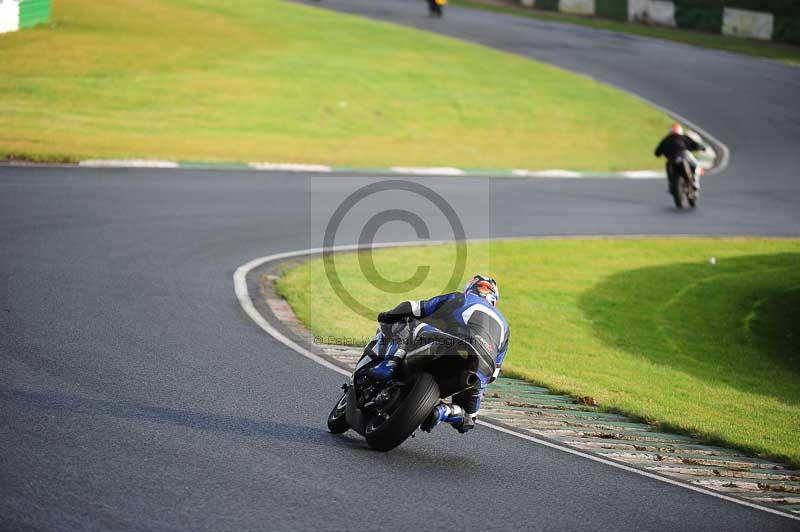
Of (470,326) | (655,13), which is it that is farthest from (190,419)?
(655,13)

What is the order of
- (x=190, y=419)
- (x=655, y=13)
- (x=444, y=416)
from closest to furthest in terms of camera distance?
(x=444, y=416), (x=190, y=419), (x=655, y=13)

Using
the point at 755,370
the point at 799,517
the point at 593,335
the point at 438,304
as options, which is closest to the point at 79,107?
the point at 593,335

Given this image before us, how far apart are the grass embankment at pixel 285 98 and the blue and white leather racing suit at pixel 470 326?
14.7 meters

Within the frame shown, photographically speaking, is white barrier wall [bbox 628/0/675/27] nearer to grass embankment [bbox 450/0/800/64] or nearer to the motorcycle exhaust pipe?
grass embankment [bbox 450/0/800/64]

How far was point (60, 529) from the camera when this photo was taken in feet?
18.8

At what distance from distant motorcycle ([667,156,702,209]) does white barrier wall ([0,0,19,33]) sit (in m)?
19.2

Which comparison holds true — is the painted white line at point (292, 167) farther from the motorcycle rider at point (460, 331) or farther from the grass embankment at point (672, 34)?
the grass embankment at point (672, 34)

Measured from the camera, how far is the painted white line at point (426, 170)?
81.6 ft

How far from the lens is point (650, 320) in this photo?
581 inches

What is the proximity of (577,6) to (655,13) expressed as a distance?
12.5 feet

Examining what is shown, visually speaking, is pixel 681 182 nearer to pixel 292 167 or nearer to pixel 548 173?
pixel 548 173

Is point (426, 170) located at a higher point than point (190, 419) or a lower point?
higher

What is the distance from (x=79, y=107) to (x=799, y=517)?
2315 cm

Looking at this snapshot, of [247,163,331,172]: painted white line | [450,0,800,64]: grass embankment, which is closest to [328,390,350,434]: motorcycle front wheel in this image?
[247,163,331,172]: painted white line
